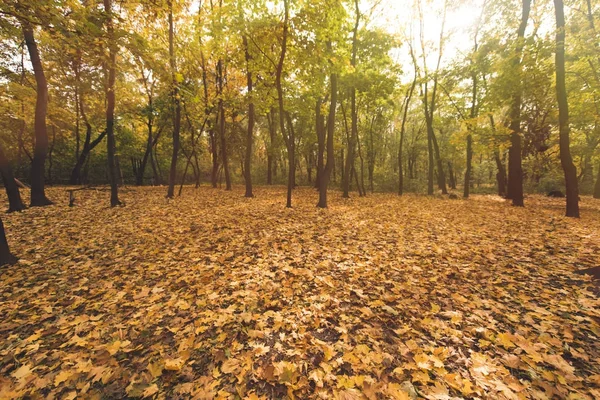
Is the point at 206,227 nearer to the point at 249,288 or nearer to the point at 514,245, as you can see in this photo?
the point at 249,288

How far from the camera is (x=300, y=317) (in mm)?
3529

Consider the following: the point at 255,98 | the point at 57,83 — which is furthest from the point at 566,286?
the point at 57,83

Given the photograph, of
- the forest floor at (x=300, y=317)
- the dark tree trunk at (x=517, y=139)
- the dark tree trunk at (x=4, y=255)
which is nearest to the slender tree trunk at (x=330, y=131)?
the forest floor at (x=300, y=317)

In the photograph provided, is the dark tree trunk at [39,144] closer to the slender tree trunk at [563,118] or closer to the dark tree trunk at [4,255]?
the dark tree trunk at [4,255]

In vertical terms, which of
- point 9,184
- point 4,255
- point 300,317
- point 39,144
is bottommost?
point 300,317

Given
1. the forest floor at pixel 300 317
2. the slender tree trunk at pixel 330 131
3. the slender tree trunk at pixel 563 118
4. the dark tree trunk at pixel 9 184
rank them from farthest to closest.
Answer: the slender tree trunk at pixel 330 131
the dark tree trunk at pixel 9 184
the slender tree trunk at pixel 563 118
the forest floor at pixel 300 317

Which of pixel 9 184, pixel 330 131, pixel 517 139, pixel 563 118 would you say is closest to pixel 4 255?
pixel 9 184

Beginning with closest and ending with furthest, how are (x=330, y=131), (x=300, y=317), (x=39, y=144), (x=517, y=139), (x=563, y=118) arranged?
(x=300, y=317), (x=563, y=118), (x=39, y=144), (x=330, y=131), (x=517, y=139)

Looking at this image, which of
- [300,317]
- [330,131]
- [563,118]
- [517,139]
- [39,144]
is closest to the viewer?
[300,317]

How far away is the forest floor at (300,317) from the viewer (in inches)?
96.6

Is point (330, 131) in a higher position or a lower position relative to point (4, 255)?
higher

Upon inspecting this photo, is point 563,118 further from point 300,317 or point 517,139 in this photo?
point 300,317

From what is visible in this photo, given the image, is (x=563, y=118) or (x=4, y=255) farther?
(x=563, y=118)

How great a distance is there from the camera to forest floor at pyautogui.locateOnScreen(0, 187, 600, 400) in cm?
245
